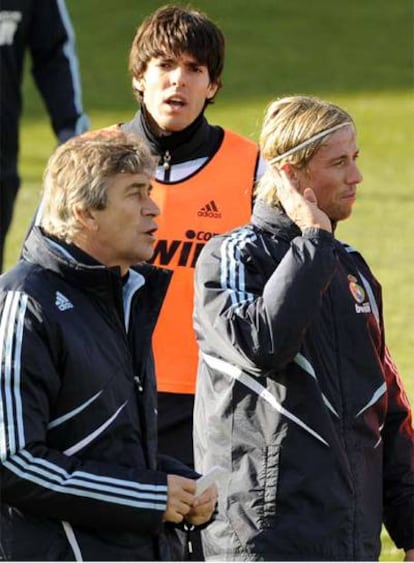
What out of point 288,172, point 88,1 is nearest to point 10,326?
point 288,172

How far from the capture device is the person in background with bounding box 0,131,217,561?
426 centimetres

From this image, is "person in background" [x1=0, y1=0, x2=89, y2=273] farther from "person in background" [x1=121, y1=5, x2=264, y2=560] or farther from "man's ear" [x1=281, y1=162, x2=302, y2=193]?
"man's ear" [x1=281, y1=162, x2=302, y2=193]

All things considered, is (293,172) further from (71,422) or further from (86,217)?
(71,422)

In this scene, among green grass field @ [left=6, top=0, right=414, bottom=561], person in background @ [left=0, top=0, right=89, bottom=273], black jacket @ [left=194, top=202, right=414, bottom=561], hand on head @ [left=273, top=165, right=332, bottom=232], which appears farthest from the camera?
green grass field @ [left=6, top=0, right=414, bottom=561]

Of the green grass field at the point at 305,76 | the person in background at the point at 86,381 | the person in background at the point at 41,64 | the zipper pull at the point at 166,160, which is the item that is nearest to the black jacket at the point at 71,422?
the person in background at the point at 86,381

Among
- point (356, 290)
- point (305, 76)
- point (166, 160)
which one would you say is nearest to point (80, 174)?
point (356, 290)

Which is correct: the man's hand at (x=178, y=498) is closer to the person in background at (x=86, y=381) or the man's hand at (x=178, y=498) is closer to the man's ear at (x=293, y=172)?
the person in background at (x=86, y=381)

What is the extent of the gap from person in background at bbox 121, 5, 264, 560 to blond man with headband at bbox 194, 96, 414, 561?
0.93 meters

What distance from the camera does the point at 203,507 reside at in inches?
174

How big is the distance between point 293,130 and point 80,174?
92cm

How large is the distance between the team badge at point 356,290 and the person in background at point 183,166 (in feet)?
3.71

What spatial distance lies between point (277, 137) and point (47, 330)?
1.17m

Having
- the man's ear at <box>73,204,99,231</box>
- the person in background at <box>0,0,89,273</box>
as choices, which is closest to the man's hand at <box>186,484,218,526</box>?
the man's ear at <box>73,204,99,231</box>

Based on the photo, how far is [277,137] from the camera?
5.16 metres
